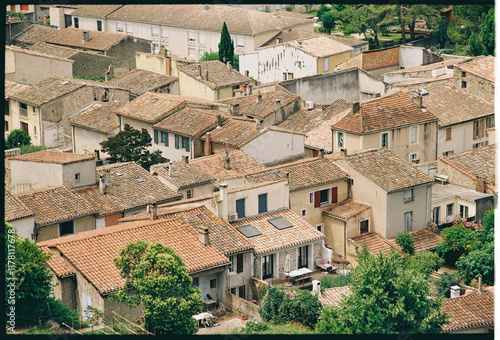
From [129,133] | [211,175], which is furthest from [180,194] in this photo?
[129,133]

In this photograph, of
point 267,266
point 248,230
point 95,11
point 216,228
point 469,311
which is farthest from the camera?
point 95,11

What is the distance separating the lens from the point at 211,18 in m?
54.3

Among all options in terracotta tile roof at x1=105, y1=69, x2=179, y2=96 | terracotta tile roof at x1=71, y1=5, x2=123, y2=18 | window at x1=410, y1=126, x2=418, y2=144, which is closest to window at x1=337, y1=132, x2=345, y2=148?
window at x1=410, y1=126, x2=418, y2=144

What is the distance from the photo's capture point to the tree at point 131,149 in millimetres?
29203

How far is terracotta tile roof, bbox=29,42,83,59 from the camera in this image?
44.7m

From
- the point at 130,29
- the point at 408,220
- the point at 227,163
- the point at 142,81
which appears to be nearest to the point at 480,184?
the point at 408,220

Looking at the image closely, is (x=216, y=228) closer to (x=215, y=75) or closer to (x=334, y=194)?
(x=334, y=194)

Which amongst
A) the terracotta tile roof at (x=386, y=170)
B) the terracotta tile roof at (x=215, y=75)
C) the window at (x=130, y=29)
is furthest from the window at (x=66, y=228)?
the window at (x=130, y=29)

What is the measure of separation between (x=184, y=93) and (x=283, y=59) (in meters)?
5.69

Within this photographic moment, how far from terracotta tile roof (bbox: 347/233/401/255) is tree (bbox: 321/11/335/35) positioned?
116 feet

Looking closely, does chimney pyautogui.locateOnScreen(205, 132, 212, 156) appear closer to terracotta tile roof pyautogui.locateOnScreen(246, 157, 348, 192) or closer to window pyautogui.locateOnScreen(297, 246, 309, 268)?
terracotta tile roof pyautogui.locateOnScreen(246, 157, 348, 192)

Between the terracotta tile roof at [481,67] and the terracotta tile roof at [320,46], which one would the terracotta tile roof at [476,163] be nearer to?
the terracotta tile roof at [481,67]

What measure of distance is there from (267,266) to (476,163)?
10.4 m

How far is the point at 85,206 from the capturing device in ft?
77.8
